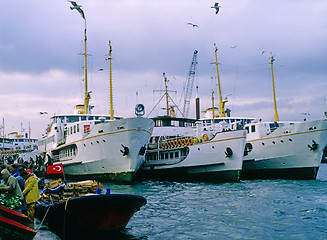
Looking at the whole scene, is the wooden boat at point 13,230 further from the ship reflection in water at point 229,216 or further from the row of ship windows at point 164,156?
the row of ship windows at point 164,156

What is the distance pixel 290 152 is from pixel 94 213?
23050 mm

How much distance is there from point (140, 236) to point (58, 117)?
86.8ft

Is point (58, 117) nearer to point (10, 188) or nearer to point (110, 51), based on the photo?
point (110, 51)

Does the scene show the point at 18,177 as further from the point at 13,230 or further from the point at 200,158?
the point at 200,158

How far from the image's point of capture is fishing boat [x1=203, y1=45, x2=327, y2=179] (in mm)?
26750

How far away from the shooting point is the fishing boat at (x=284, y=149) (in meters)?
26.8

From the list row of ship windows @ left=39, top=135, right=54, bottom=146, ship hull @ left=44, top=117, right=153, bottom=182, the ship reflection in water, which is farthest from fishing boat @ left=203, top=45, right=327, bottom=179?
row of ship windows @ left=39, top=135, right=54, bottom=146

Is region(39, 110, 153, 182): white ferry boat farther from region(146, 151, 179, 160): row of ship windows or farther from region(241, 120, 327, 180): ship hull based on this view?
region(241, 120, 327, 180): ship hull

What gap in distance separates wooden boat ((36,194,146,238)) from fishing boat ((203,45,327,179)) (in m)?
17.1

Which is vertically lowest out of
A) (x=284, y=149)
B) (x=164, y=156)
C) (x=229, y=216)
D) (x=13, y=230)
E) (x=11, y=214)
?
(x=229, y=216)

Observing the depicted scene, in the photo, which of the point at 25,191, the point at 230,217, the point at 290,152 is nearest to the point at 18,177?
the point at 25,191

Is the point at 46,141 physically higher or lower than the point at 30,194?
higher

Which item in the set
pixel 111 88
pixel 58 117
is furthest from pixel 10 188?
pixel 58 117

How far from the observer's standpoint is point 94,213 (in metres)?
9.52
